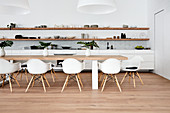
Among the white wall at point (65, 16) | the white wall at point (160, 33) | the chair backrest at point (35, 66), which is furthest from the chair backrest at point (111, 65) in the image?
the white wall at point (65, 16)

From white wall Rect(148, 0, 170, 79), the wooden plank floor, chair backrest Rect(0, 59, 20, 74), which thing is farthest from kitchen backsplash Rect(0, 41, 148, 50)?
chair backrest Rect(0, 59, 20, 74)

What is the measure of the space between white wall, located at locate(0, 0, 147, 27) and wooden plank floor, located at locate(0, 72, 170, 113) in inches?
148

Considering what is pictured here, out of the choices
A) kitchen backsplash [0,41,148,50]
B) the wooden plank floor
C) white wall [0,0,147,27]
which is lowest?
the wooden plank floor

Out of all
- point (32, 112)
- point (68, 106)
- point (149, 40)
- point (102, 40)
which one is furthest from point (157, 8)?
point (32, 112)

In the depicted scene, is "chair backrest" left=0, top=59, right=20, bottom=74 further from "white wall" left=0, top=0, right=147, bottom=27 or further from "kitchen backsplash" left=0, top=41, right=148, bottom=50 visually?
"white wall" left=0, top=0, right=147, bottom=27

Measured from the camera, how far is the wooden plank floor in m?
2.32

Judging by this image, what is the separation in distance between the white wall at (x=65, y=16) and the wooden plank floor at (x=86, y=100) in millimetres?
3748

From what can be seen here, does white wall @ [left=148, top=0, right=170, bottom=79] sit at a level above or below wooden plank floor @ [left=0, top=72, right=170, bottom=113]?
above

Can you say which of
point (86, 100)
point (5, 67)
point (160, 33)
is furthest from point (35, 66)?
point (160, 33)

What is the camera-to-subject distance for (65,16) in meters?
6.46

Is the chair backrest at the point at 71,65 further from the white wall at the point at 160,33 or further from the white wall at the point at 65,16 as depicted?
the white wall at the point at 65,16

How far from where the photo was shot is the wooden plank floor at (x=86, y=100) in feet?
7.61

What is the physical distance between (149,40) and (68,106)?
4965 mm

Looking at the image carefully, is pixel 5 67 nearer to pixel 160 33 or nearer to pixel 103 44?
pixel 103 44
